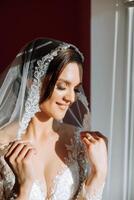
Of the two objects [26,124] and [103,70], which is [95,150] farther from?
[103,70]

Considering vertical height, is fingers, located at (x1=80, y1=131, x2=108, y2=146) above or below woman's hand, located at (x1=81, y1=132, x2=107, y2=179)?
above

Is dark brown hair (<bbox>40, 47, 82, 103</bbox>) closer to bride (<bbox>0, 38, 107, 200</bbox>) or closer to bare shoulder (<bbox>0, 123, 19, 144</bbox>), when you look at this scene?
bride (<bbox>0, 38, 107, 200</bbox>)

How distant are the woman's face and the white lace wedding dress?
18 centimetres

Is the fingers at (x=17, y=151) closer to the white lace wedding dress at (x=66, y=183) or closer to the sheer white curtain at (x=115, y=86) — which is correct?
the white lace wedding dress at (x=66, y=183)

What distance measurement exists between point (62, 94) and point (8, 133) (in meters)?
0.21

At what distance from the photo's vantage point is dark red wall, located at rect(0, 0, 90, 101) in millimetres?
1807

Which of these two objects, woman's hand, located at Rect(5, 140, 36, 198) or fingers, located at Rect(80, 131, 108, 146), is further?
fingers, located at Rect(80, 131, 108, 146)

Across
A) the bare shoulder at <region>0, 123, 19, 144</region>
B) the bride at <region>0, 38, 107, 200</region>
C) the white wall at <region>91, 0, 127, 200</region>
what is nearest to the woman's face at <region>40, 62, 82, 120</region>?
the bride at <region>0, 38, 107, 200</region>

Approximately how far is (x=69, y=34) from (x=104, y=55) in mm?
202

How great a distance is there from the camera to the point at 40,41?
125 cm

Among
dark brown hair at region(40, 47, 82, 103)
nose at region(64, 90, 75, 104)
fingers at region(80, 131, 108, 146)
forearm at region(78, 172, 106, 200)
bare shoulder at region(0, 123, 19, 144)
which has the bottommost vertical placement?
forearm at region(78, 172, 106, 200)

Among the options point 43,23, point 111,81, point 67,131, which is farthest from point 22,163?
point 43,23

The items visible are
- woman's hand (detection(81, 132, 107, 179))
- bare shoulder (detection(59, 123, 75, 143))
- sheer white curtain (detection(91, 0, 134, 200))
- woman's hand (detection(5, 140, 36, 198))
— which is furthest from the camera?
sheer white curtain (detection(91, 0, 134, 200))

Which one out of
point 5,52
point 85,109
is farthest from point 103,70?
point 5,52
